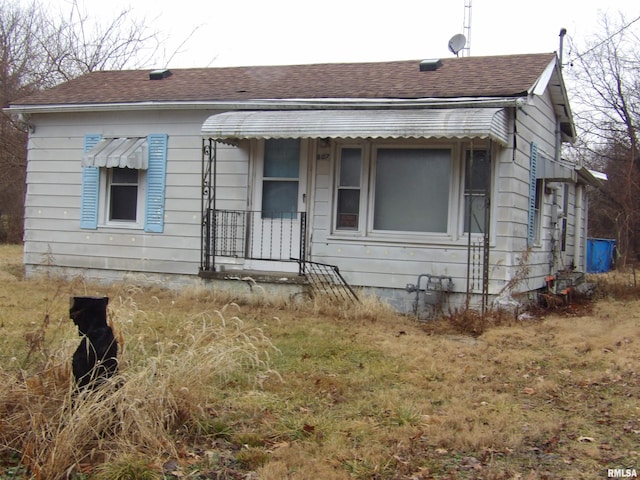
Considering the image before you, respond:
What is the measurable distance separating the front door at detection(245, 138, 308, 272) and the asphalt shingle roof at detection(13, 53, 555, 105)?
86cm

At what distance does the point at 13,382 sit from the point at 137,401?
80 cm

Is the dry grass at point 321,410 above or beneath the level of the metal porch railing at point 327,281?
beneath

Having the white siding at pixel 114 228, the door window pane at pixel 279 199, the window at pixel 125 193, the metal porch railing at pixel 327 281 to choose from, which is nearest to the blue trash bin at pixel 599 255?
the metal porch railing at pixel 327 281

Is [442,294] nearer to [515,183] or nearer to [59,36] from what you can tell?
[515,183]

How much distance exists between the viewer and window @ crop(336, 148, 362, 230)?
391 inches

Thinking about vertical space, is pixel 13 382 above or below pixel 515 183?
below

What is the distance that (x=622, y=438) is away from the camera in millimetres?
4301

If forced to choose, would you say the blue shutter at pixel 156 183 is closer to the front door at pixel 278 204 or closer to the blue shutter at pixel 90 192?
the blue shutter at pixel 90 192

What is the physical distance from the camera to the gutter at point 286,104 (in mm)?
8914

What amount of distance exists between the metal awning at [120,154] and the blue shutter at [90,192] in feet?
0.93

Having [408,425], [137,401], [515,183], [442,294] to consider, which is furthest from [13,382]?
[515,183]

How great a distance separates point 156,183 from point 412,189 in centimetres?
419

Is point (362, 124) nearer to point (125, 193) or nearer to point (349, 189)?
point (349, 189)

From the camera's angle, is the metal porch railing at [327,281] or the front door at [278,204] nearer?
the metal porch railing at [327,281]
